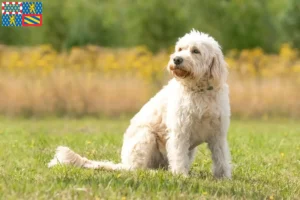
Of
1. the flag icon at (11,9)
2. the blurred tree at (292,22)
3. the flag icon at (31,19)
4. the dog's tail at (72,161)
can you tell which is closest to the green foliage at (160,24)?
the blurred tree at (292,22)

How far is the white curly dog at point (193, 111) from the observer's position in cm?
645

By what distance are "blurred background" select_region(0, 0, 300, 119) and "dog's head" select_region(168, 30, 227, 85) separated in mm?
9048

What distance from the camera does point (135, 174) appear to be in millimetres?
6156

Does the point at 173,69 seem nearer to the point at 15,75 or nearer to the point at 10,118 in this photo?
the point at 10,118

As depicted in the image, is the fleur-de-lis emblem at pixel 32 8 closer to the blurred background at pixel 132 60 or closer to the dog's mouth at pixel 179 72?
the dog's mouth at pixel 179 72

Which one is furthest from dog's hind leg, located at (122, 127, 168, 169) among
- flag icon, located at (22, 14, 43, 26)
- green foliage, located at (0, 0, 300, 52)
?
green foliage, located at (0, 0, 300, 52)

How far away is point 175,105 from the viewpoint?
→ 21.6 feet

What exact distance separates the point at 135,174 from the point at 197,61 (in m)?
1.41

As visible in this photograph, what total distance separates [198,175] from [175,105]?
867 mm

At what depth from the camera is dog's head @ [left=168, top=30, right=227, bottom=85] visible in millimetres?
6375

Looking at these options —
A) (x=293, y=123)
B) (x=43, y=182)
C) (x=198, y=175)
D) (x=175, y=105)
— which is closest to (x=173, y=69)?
(x=175, y=105)

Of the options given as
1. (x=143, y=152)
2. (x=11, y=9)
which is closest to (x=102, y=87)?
(x=11, y=9)

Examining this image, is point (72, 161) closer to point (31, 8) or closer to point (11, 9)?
point (31, 8)

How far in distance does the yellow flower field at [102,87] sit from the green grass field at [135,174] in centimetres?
371
